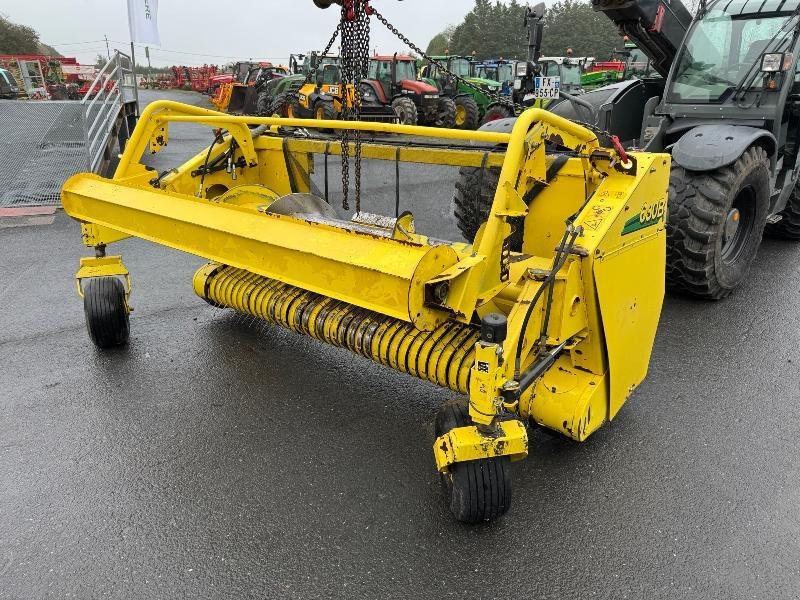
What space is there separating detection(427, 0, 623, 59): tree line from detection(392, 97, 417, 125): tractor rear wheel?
119 feet

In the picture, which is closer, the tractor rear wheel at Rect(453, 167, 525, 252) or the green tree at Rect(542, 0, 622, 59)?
the tractor rear wheel at Rect(453, 167, 525, 252)

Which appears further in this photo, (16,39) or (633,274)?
(16,39)

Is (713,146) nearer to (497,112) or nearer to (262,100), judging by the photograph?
(497,112)

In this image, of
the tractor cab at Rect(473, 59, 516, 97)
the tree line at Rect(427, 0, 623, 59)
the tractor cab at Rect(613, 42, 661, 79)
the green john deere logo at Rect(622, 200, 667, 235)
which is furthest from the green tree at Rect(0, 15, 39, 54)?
the green john deere logo at Rect(622, 200, 667, 235)

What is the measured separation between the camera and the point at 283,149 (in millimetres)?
4504

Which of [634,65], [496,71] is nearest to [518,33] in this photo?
[496,71]

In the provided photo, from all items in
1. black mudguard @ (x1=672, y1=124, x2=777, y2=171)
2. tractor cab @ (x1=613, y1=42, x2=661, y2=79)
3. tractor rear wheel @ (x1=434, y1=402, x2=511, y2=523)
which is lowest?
tractor rear wheel @ (x1=434, y1=402, x2=511, y2=523)

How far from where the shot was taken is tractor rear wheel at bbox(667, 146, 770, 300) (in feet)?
15.0

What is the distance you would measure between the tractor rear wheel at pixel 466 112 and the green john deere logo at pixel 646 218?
14.0 m

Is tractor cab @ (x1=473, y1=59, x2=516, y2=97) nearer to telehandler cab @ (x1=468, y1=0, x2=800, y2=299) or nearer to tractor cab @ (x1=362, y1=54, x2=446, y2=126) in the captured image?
tractor cab @ (x1=362, y1=54, x2=446, y2=126)

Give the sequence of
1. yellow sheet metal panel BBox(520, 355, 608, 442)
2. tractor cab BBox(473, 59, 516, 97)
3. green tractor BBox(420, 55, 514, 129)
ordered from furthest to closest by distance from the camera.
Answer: tractor cab BBox(473, 59, 516, 97) < green tractor BBox(420, 55, 514, 129) < yellow sheet metal panel BBox(520, 355, 608, 442)

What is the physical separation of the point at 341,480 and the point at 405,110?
47.1 feet

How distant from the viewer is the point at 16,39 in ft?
144

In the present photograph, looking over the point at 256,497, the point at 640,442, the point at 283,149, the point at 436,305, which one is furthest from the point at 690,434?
the point at 283,149
